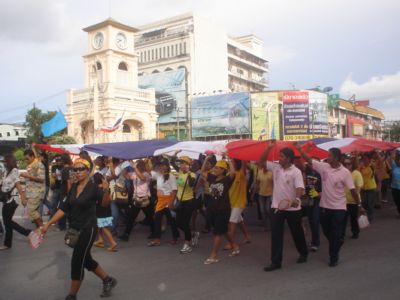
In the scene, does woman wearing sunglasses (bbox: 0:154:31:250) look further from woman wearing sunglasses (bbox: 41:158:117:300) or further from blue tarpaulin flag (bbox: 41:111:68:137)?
blue tarpaulin flag (bbox: 41:111:68:137)

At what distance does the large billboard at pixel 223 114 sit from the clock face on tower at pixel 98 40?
15.9 m

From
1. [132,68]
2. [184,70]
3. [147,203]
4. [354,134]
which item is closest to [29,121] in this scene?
[132,68]

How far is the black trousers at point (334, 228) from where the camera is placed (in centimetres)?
612

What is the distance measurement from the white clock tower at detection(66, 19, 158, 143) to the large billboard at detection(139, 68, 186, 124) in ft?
49.2

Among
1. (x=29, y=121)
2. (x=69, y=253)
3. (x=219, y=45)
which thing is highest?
(x=219, y=45)

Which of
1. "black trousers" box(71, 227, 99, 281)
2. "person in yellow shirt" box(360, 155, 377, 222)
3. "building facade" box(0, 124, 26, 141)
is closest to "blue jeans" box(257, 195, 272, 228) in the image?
"person in yellow shirt" box(360, 155, 377, 222)

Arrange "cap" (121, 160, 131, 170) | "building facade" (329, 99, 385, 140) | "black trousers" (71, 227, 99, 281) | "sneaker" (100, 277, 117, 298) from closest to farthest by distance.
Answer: "black trousers" (71, 227, 99, 281)
"sneaker" (100, 277, 117, 298)
"cap" (121, 160, 131, 170)
"building facade" (329, 99, 385, 140)

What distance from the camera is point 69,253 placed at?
730 cm

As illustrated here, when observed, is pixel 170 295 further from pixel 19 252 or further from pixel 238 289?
pixel 19 252

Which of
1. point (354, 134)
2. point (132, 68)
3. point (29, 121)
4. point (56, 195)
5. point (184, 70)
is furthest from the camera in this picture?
point (354, 134)

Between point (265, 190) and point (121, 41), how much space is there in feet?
108

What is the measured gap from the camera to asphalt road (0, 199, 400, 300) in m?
5.08

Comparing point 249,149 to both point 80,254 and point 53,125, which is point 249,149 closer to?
point 80,254

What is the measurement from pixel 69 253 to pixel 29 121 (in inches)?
1530
